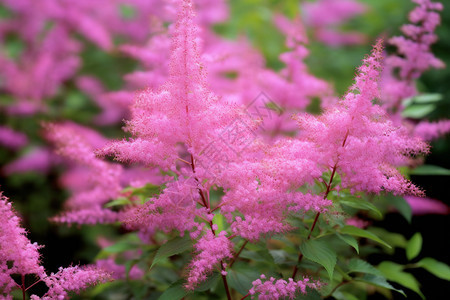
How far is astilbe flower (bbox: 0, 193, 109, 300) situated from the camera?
116cm

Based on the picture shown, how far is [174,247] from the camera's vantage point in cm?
129

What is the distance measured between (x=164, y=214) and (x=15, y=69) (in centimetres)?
306

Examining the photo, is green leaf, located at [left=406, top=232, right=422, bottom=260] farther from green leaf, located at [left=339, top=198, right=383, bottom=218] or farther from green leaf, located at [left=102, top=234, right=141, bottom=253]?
green leaf, located at [left=102, top=234, right=141, bottom=253]

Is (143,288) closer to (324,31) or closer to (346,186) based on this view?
(346,186)

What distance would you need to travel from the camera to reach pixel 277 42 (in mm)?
4266

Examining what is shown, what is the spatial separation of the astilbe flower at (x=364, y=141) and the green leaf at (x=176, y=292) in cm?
61

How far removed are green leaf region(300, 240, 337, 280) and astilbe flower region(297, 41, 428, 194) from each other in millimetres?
223

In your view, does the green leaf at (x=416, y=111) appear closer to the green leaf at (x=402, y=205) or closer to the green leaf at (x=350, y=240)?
the green leaf at (x=402, y=205)

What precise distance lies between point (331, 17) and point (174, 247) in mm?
4095

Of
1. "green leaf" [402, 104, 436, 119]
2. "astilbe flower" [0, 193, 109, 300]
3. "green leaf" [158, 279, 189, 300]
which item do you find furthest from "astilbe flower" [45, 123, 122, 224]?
"green leaf" [402, 104, 436, 119]

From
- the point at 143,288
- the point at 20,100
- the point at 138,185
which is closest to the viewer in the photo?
the point at 138,185

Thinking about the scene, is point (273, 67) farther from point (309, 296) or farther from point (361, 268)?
point (309, 296)

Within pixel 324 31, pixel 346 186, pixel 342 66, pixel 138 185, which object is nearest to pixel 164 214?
pixel 138 185

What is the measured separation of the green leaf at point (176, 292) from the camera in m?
1.25
